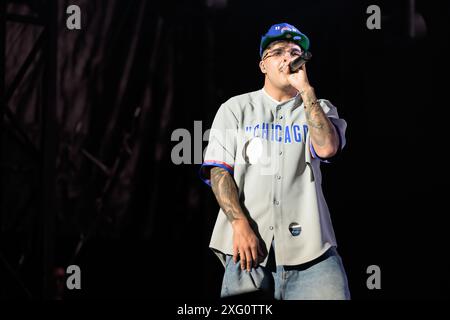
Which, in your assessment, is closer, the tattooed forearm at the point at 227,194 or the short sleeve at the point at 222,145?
the tattooed forearm at the point at 227,194

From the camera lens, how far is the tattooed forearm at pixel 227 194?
9.84 feet

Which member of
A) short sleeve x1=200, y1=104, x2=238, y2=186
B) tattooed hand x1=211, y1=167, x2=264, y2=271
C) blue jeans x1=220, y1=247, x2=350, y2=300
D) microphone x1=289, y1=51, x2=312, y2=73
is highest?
microphone x1=289, y1=51, x2=312, y2=73

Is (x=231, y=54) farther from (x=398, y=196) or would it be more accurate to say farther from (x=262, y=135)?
(x=398, y=196)

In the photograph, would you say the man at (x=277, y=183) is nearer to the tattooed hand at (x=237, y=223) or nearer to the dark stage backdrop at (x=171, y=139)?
the tattooed hand at (x=237, y=223)

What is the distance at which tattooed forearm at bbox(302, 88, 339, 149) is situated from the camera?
2.94m

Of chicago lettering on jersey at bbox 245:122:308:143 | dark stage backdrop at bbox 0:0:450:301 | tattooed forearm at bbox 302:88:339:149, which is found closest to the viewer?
tattooed forearm at bbox 302:88:339:149

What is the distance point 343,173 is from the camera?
12.1 ft

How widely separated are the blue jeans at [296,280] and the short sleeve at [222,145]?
0.48 m

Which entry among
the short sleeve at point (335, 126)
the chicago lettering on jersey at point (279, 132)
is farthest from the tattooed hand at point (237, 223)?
the short sleeve at point (335, 126)

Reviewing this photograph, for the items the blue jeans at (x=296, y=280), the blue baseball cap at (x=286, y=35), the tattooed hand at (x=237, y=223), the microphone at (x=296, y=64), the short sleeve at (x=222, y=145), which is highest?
the blue baseball cap at (x=286, y=35)

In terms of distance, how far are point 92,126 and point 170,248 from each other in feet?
3.01

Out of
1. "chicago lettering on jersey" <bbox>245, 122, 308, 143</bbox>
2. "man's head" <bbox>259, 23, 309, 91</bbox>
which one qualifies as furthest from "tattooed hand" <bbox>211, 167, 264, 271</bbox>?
"man's head" <bbox>259, 23, 309, 91</bbox>

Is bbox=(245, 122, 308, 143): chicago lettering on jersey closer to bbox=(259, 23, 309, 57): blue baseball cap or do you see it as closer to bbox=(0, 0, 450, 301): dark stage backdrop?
bbox=(259, 23, 309, 57): blue baseball cap
